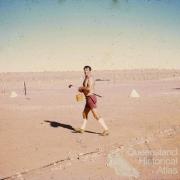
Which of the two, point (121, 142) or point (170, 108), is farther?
point (170, 108)

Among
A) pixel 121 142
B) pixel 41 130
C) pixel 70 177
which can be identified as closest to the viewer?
pixel 70 177

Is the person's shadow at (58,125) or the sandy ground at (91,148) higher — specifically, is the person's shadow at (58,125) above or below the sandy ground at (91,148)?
above

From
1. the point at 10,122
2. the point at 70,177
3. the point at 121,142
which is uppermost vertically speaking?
the point at 10,122

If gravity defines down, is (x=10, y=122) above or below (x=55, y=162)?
above

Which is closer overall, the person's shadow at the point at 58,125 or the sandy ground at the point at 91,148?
the sandy ground at the point at 91,148

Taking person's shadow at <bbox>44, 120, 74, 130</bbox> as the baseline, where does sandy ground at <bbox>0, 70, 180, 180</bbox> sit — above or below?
below

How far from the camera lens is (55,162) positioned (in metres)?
7.32

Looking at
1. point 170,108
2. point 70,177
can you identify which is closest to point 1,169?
point 70,177

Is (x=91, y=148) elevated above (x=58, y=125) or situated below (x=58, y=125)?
below

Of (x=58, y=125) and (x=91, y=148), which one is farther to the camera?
(x=58, y=125)

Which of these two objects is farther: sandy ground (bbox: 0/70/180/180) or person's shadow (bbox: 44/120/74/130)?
person's shadow (bbox: 44/120/74/130)

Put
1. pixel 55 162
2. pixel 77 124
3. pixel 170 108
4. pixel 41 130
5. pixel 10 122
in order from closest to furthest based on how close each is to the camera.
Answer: pixel 55 162
pixel 41 130
pixel 77 124
pixel 10 122
pixel 170 108

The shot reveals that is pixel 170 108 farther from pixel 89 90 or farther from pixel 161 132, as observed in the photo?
pixel 89 90

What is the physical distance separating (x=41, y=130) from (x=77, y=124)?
1500 mm
